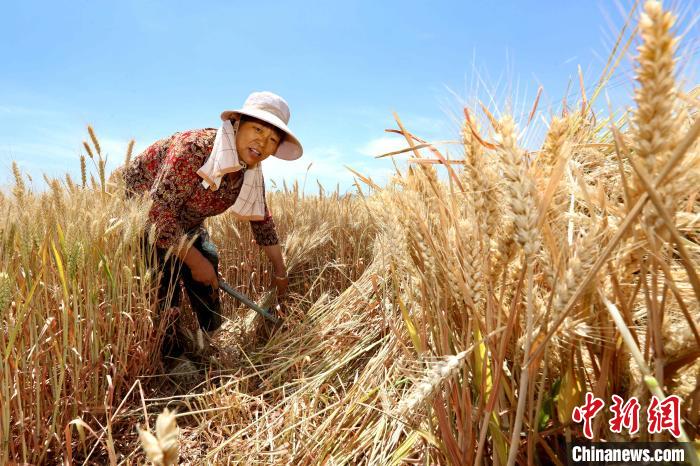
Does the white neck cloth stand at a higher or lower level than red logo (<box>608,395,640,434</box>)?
higher

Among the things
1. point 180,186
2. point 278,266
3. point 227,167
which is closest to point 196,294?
point 278,266

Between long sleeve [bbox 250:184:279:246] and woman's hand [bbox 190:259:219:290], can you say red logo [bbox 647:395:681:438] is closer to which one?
woman's hand [bbox 190:259:219:290]


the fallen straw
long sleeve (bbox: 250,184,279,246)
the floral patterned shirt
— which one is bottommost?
the fallen straw

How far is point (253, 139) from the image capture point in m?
2.12

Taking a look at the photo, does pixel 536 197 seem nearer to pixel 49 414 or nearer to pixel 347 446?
pixel 347 446

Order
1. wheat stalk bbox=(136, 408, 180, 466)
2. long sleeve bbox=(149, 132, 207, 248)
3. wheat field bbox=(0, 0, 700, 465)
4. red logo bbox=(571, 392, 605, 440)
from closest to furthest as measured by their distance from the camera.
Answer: wheat stalk bbox=(136, 408, 180, 466) → wheat field bbox=(0, 0, 700, 465) → red logo bbox=(571, 392, 605, 440) → long sleeve bbox=(149, 132, 207, 248)

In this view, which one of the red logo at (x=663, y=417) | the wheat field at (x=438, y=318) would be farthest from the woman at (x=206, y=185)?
the red logo at (x=663, y=417)

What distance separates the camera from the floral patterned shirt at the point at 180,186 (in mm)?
1950

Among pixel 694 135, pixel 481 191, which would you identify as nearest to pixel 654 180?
pixel 694 135

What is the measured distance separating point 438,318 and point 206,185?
168 centimetres

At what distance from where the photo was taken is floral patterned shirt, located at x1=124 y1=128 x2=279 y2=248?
1950 mm

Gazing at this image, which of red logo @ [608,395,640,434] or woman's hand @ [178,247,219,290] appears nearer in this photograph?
red logo @ [608,395,640,434]

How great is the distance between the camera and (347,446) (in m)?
1.18

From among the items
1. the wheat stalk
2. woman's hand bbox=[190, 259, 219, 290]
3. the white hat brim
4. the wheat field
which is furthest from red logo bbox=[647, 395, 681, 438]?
woman's hand bbox=[190, 259, 219, 290]
